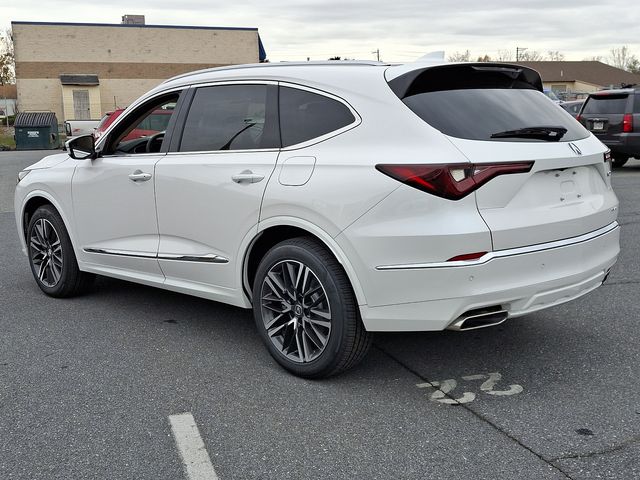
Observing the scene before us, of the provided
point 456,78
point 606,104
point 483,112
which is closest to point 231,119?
point 456,78

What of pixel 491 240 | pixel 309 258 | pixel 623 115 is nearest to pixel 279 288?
pixel 309 258

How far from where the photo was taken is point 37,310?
18.7ft

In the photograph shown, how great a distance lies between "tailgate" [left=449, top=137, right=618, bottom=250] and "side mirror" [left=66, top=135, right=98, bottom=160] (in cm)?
302

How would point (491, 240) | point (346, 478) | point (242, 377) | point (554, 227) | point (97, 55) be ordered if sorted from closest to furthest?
point (346, 478)
point (491, 240)
point (554, 227)
point (242, 377)
point (97, 55)

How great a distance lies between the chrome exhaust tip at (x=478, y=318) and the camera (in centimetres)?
362

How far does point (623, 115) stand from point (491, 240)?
12863 millimetres

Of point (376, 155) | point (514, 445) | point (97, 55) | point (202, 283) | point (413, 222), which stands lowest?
point (514, 445)

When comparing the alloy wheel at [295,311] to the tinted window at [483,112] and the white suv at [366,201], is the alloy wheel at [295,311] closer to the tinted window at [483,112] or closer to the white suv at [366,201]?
the white suv at [366,201]

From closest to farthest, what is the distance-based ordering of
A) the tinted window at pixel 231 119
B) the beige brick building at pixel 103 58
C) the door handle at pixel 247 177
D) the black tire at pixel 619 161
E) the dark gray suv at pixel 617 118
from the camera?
1. the door handle at pixel 247 177
2. the tinted window at pixel 231 119
3. the dark gray suv at pixel 617 118
4. the black tire at pixel 619 161
5. the beige brick building at pixel 103 58

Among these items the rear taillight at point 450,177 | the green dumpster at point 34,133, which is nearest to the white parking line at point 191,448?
the rear taillight at point 450,177

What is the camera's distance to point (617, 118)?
15.0 m

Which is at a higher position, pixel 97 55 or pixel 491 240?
pixel 97 55

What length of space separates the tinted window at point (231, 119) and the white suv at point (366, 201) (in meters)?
0.01

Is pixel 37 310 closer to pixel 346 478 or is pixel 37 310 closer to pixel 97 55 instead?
pixel 346 478
